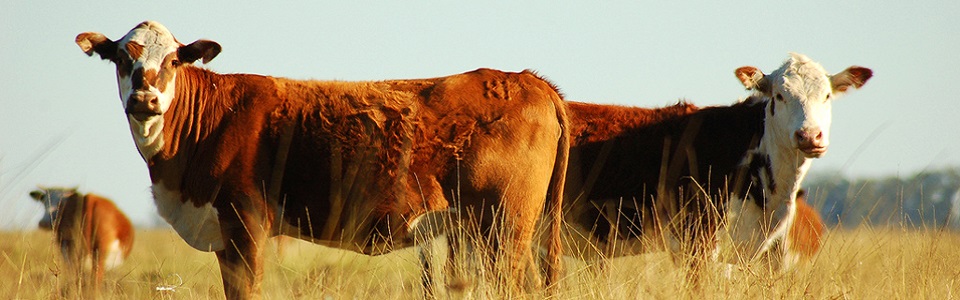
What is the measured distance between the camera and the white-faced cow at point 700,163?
8742mm

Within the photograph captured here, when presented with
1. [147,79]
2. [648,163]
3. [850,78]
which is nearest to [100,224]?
[648,163]

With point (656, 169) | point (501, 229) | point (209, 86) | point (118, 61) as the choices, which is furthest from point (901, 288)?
point (118, 61)

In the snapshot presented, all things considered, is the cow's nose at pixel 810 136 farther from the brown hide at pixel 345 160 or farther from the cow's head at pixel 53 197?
the cow's head at pixel 53 197

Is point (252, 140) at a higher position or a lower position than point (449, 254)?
higher

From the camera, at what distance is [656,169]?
9.19 metres

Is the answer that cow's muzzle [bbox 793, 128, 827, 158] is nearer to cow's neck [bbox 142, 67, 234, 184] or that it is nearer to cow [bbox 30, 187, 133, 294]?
cow's neck [bbox 142, 67, 234, 184]

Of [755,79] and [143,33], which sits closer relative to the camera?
[143,33]

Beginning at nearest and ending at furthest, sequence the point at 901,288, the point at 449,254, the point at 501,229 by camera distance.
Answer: the point at 901,288
the point at 501,229
the point at 449,254

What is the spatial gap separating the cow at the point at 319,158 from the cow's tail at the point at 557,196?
26 centimetres

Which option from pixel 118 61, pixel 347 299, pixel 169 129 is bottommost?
pixel 347 299

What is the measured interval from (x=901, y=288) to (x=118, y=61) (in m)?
5.00

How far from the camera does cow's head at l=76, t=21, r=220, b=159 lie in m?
6.58

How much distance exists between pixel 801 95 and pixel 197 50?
15.4 ft

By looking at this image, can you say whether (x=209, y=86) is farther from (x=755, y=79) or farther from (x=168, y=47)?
(x=755, y=79)
